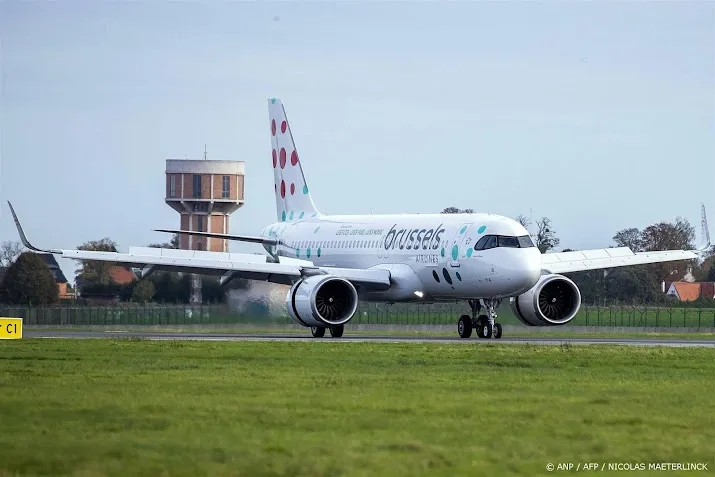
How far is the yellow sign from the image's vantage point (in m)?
48.7

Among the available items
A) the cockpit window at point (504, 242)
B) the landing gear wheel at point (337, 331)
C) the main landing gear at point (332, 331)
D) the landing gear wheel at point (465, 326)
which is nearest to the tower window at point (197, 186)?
the main landing gear at point (332, 331)

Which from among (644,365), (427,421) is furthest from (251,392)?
(644,365)

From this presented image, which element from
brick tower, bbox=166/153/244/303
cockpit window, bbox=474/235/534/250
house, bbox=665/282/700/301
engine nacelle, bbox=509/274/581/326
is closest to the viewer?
cockpit window, bbox=474/235/534/250

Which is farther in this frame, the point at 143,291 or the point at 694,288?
the point at 694,288

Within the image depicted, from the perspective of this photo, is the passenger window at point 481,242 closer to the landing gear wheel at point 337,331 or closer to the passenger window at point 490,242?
the passenger window at point 490,242

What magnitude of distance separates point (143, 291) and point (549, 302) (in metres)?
25.7

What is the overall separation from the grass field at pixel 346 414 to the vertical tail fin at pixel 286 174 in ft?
94.0

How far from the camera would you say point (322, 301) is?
159ft

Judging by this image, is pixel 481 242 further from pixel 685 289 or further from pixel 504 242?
pixel 685 289

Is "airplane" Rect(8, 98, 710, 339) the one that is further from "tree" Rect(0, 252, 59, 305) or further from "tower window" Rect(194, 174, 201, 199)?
"tower window" Rect(194, 174, 201, 199)

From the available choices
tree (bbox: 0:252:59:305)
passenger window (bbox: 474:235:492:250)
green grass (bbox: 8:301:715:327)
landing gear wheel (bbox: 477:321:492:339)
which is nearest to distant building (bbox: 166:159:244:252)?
tree (bbox: 0:252:59:305)

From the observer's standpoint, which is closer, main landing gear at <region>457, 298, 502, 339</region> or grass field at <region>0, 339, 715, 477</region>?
grass field at <region>0, 339, 715, 477</region>

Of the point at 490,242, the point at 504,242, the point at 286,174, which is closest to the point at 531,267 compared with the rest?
the point at 504,242

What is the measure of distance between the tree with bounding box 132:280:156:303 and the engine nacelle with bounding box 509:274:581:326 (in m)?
20.7
